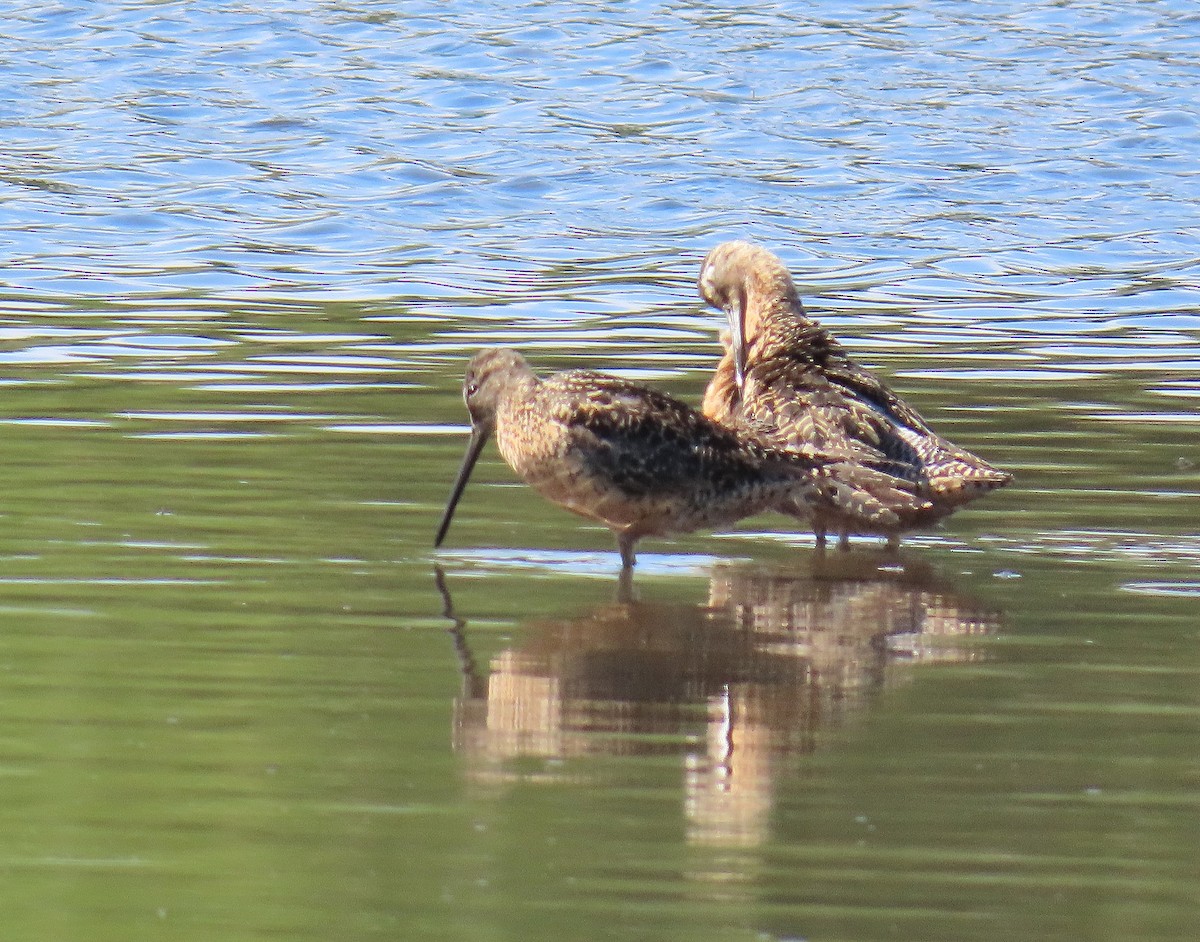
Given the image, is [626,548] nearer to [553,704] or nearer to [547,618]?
[547,618]

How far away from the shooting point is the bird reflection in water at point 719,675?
6.46m

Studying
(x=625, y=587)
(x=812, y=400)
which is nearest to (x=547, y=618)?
(x=625, y=587)

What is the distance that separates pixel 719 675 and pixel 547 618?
887mm

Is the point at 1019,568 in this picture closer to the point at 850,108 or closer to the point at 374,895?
the point at 374,895

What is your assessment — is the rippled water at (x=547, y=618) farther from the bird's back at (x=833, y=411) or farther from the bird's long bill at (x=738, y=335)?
the bird's long bill at (x=738, y=335)

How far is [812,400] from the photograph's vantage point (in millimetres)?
10336

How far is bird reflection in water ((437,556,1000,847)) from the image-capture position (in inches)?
254

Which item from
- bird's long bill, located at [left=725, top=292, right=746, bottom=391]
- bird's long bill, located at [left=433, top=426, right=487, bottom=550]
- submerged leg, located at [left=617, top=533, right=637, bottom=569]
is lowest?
bird's long bill, located at [left=725, top=292, right=746, bottom=391]

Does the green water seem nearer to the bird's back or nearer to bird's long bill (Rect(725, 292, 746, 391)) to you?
the bird's back

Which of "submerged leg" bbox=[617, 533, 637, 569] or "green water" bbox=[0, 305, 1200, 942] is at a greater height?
"green water" bbox=[0, 305, 1200, 942]

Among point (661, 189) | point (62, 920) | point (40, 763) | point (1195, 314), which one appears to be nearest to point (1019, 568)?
point (40, 763)

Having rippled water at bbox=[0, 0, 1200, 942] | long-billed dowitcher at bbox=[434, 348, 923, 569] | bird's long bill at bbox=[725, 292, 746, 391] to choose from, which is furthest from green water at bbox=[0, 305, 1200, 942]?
bird's long bill at bbox=[725, 292, 746, 391]

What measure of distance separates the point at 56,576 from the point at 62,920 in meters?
3.29

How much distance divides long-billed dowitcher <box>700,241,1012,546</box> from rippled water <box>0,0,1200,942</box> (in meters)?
0.23
